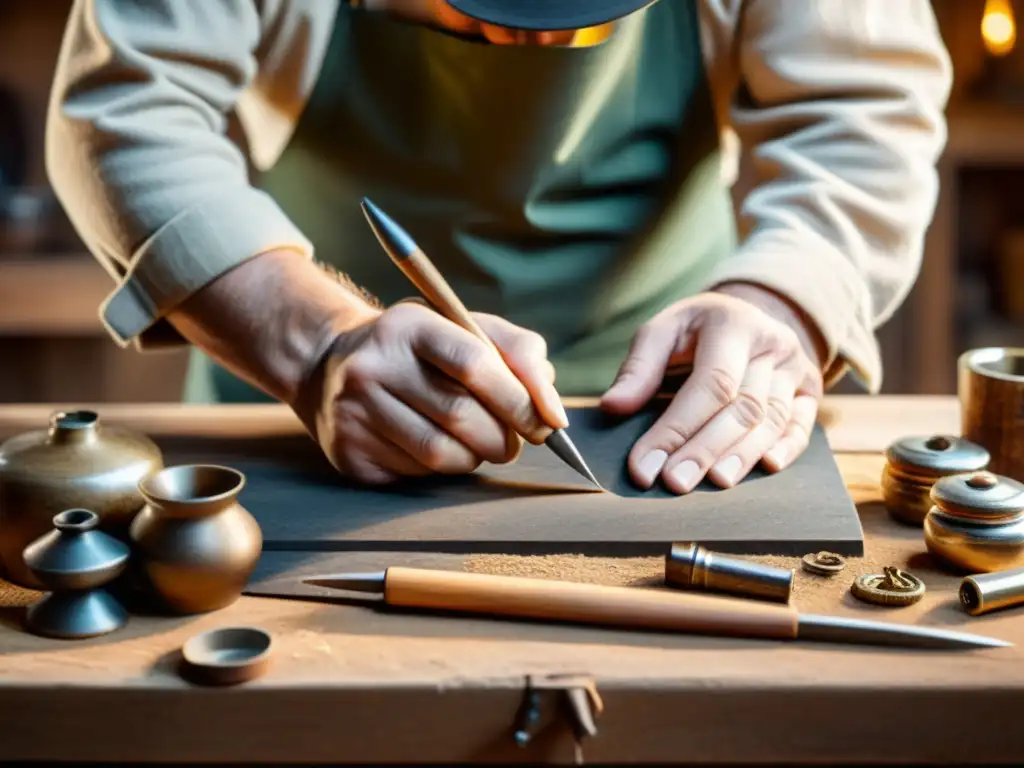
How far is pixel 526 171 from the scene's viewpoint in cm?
151

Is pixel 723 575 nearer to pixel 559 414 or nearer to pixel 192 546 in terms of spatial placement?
pixel 559 414

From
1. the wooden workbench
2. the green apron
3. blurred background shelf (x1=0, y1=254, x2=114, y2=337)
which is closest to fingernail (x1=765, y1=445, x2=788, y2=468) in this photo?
the wooden workbench

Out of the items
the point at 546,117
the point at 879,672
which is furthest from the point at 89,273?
the point at 879,672

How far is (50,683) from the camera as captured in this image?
827mm

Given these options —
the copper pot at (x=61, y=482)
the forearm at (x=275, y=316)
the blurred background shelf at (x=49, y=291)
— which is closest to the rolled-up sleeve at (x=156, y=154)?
Result: the forearm at (x=275, y=316)

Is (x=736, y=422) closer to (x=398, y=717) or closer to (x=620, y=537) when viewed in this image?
(x=620, y=537)

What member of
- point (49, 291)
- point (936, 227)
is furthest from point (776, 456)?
point (49, 291)

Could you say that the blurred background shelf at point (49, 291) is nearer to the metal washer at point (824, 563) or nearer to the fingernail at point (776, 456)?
the fingernail at point (776, 456)

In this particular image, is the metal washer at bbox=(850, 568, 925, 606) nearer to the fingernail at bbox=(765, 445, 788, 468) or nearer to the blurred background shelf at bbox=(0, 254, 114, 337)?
the fingernail at bbox=(765, 445, 788, 468)

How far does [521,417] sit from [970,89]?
2.17 metres

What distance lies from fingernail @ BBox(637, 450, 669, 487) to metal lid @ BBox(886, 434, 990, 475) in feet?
0.68

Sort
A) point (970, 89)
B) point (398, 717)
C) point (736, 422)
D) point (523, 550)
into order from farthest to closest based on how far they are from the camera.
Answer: point (970, 89)
point (736, 422)
point (523, 550)
point (398, 717)

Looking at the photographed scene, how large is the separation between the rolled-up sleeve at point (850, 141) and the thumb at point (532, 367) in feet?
1.00

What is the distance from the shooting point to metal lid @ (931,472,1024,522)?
983mm
